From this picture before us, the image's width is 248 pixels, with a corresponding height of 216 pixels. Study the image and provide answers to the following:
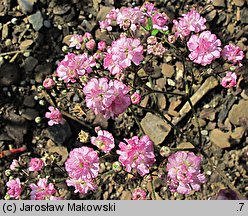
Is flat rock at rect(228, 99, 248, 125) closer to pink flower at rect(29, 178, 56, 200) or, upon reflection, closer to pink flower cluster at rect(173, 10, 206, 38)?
pink flower cluster at rect(173, 10, 206, 38)

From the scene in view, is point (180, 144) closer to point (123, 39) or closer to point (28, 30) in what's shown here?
point (123, 39)

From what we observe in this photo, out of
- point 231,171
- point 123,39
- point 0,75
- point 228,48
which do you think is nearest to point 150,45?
point 123,39

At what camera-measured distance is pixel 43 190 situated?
8.33 feet

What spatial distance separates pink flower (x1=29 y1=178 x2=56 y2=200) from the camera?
8.26ft

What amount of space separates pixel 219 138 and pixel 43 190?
4.57 feet

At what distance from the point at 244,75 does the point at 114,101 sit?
1.43 m

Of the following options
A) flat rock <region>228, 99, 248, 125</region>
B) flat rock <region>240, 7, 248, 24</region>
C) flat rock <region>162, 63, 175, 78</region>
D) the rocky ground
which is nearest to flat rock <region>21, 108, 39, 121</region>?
the rocky ground

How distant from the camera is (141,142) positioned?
2316mm

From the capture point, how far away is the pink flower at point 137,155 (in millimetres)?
2287

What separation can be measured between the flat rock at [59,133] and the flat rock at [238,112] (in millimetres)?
1204

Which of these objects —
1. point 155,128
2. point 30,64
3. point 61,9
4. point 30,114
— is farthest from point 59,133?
point 61,9

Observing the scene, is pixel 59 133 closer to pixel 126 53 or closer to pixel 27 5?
pixel 27 5

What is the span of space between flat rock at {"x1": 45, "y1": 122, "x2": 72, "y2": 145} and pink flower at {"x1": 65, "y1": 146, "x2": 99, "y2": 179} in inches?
42.3

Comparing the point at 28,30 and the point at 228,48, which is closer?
the point at 228,48
